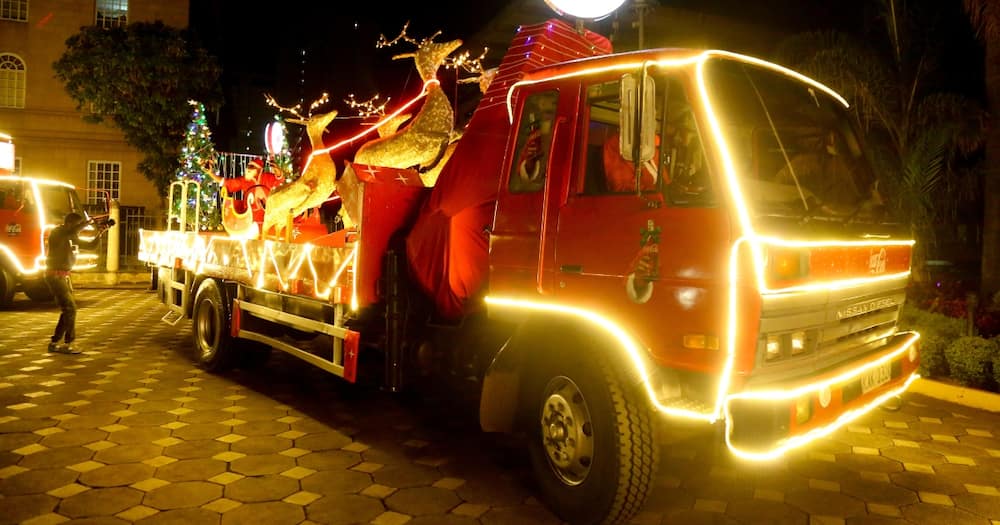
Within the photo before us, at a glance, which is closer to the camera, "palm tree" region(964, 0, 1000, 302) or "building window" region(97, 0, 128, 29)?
"palm tree" region(964, 0, 1000, 302)

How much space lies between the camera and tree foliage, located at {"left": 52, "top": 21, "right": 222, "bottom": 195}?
20.2 metres

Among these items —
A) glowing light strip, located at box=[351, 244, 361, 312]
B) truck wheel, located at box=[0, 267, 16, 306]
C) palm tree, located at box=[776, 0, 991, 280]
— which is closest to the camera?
glowing light strip, located at box=[351, 244, 361, 312]

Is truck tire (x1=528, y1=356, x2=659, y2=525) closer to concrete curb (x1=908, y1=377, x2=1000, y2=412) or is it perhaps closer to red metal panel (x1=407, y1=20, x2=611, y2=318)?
red metal panel (x1=407, y1=20, x2=611, y2=318)

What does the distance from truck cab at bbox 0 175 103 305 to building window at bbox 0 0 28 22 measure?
56.7ft

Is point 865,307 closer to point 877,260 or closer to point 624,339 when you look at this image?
point 877,260

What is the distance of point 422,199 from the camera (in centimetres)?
464

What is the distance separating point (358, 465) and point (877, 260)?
3.37m

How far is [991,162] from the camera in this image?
324 inches

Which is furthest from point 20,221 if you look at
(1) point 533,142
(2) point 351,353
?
(1) point 533,142

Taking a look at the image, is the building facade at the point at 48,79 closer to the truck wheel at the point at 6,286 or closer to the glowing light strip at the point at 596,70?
the truck wheel at the point at 6,286

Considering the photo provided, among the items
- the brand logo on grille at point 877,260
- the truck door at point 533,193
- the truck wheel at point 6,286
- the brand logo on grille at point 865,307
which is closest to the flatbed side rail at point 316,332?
the truck door at point 533,193

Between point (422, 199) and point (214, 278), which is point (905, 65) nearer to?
point (422, 199)

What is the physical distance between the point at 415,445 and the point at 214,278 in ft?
11.1

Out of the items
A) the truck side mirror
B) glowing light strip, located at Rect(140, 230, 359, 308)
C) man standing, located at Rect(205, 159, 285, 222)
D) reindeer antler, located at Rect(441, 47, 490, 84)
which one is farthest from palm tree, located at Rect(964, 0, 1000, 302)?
man standing, located at Rect(205, 159, 285, 222)
